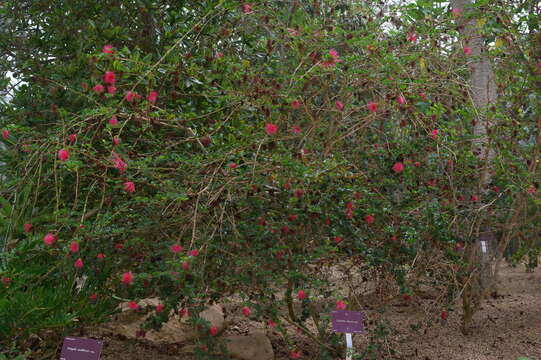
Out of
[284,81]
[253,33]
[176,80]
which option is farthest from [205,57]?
[253,33]

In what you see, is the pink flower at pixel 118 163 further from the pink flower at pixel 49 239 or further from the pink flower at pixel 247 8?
the pink flower at pixel 247 8

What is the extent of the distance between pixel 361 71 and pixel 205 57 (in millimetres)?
974

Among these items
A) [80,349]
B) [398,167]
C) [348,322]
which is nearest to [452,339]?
[348,322]

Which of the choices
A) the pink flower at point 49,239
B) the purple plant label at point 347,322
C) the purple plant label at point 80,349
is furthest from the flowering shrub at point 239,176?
the purple plant label at point 80,349

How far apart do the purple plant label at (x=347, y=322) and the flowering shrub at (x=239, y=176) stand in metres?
0.11

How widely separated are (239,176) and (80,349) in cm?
110

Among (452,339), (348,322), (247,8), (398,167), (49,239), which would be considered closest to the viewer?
(49,239)

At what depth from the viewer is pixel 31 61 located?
374 cm

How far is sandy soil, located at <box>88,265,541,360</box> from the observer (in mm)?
3594

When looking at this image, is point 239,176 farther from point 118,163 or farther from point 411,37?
point 411,37

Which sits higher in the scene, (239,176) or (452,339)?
(239,176)

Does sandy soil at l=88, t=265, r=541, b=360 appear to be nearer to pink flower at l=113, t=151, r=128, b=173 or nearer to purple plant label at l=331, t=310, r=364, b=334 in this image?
purple plant label at l=331, t=310, r=364, b=334

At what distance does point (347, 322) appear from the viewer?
9.75ft

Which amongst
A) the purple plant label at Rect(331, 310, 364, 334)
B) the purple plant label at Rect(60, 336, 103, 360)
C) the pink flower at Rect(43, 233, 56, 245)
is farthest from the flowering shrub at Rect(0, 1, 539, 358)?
the purple plant label at Rect(60, 336, 103, 360)
